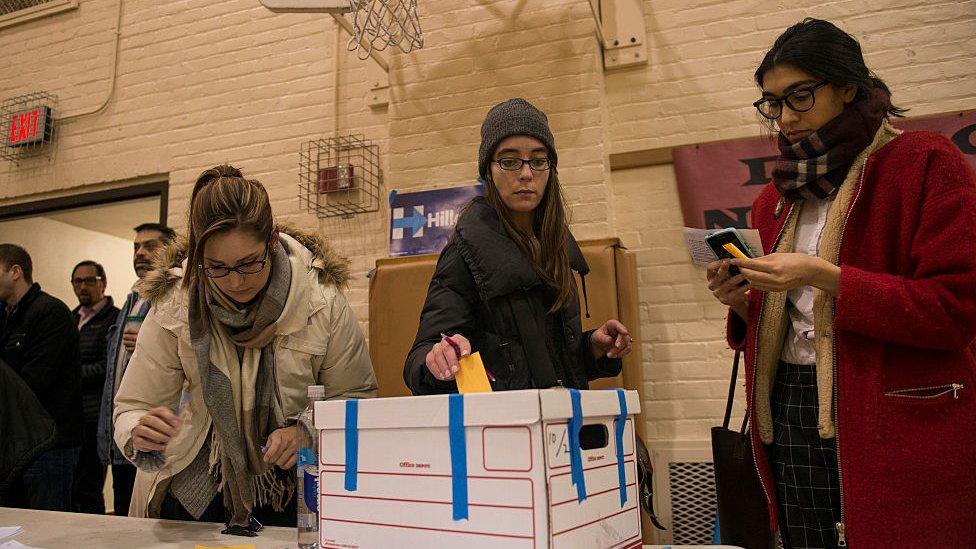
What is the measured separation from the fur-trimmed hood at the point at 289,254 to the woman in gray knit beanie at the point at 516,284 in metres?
0.51

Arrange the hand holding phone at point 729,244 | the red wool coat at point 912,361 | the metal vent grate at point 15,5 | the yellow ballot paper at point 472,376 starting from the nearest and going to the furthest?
the yellow ballot paper at point 472,376, the red wool coat at point 912,361, the hand holding phone at point 729,244, the metal vent grate at point 15,5

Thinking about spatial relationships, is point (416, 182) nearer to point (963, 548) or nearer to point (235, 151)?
point (235, 151)

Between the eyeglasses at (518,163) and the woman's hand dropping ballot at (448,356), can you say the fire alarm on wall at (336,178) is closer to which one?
the eyeglasses at (518,163)

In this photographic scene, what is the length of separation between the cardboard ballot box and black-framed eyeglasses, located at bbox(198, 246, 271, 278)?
0.67 metres

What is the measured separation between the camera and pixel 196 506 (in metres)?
1.52

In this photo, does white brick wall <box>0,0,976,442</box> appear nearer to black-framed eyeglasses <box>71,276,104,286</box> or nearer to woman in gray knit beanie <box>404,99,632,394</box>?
black-framed eyeglasses <box>71,276,104,286</box>

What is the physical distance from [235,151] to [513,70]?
174cm

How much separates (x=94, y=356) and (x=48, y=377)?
57 cm

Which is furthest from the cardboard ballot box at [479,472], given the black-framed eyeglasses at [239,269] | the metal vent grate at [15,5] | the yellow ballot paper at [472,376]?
the metal vent grate at [15,5]

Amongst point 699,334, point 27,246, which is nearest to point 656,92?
point 699,334

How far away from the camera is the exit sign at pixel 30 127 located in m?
4.11

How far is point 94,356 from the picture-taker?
11.7 feet

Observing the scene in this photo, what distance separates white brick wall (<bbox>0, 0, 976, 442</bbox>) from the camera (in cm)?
273

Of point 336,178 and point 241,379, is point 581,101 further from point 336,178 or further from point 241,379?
point 241,379
